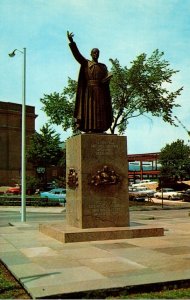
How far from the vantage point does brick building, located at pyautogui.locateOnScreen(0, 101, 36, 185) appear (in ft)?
213

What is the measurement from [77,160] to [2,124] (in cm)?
5515

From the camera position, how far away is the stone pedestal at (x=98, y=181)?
12.8 meters

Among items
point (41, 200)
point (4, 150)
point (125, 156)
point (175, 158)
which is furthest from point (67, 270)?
point (175, 158)

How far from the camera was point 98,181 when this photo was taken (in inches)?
504

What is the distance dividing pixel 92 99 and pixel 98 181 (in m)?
2.62

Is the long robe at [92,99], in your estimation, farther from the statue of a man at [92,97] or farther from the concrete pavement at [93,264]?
the concrete pavement at [93,264]

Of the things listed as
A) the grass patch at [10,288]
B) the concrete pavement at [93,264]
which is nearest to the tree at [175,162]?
the concrete pavement at [93,264]

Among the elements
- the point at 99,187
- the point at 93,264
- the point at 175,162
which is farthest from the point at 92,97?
the point at 175,162

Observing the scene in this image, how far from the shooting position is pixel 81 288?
6.26m


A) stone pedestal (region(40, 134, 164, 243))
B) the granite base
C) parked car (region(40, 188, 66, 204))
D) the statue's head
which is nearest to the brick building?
parked car (region(40, 188, 66, 204))

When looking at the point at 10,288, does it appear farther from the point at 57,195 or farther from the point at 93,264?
the point at 57,195

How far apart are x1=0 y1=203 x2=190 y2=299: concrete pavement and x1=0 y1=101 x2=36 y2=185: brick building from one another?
5348cm

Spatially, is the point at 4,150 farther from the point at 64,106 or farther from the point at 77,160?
the point at 77,160

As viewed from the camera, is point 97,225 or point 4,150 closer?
point 97,225
